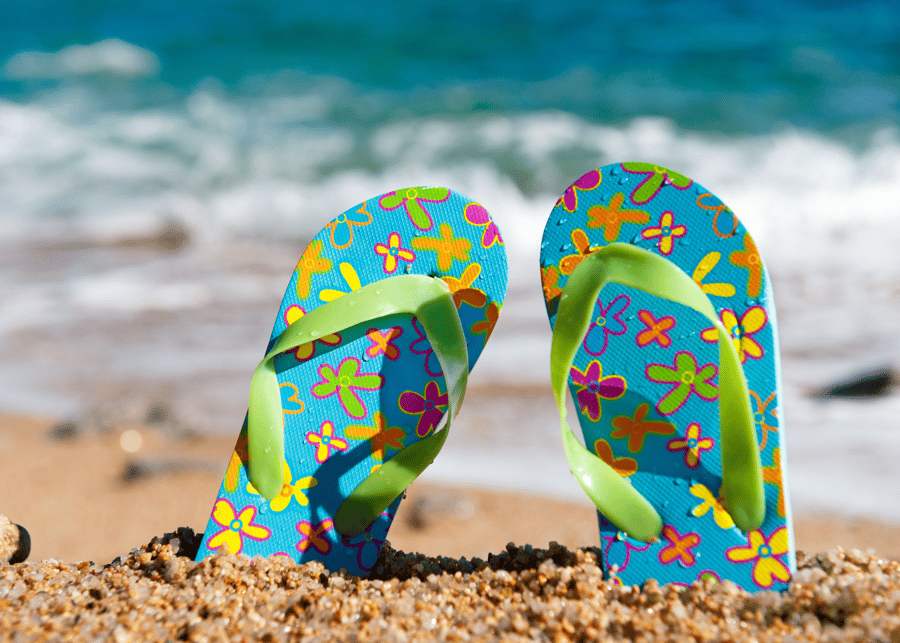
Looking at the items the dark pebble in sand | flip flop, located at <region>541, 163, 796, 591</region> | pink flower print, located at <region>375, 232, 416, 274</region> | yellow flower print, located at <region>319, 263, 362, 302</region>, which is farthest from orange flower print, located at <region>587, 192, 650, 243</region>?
the dark pebble in sand

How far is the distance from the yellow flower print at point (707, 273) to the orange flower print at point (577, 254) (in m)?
0.18

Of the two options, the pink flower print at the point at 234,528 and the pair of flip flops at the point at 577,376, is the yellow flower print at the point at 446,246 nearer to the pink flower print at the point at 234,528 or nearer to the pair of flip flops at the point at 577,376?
the pair of flip flops at the point at 577,376

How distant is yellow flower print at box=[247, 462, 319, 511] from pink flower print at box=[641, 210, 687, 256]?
72 centimetres

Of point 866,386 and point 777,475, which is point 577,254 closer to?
point 777,475

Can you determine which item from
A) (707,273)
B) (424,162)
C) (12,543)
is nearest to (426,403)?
(707,273)

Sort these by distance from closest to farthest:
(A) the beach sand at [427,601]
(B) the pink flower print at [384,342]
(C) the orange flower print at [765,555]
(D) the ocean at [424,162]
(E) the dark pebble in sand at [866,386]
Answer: (A) the beach sand at [427,601] → (C) the orange flower print at [765,555] → (B) the pink flower print at [384,342] → (E) the dark pebble in sand at [866,386] → (D) the ocean at [424,162]

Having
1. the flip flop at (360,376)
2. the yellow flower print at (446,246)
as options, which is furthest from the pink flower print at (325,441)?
the yellow flower print at (446,246)

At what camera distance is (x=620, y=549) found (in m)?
1.06

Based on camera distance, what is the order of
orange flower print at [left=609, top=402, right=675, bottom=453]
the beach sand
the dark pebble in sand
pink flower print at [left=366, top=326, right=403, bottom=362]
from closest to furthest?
1. the beach sand
2. orange flower print at [left=609, top=402, right=675, bottom=453]
3. pink flower print at [left=366, top=326, right=403, bottom=362]
4. the dark pebble in sand

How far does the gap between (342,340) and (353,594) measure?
1.42 ft

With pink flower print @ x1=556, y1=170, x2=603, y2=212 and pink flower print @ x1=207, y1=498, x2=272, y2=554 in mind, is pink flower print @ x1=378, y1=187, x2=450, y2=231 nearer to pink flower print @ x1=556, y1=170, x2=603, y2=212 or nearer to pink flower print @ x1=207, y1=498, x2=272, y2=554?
pink flower print @ x1=556, y1=170, x2=603, y2=212

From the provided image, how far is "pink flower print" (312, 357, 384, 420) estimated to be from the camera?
1.20 m

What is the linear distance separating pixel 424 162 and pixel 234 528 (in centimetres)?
511

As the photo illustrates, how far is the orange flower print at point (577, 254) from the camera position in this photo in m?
1.18
